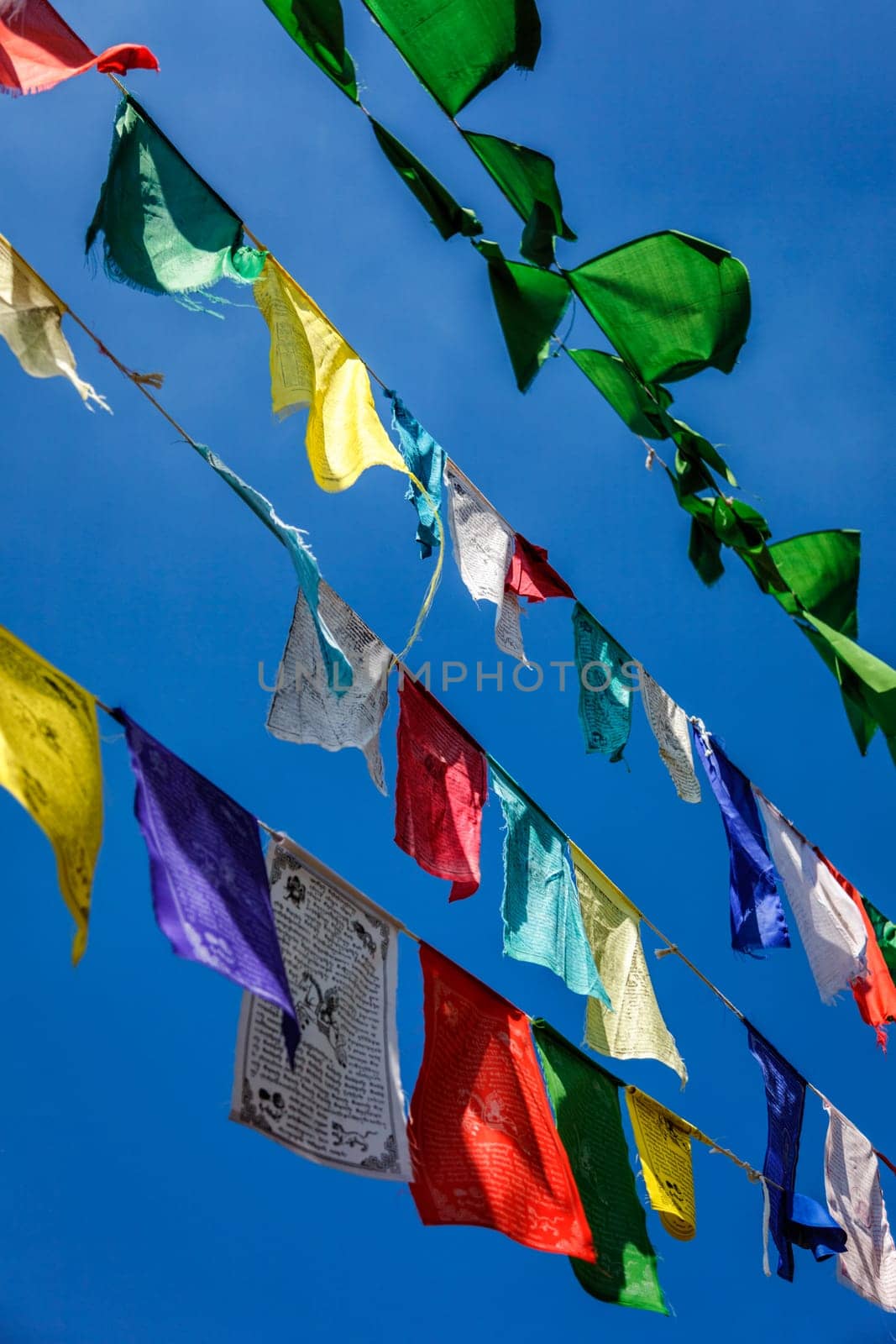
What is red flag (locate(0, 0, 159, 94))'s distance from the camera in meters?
2.56

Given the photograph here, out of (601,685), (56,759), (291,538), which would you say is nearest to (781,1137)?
(601,685)

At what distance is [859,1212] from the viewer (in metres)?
5.07

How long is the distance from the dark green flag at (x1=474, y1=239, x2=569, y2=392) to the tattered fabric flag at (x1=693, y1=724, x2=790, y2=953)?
2268 millimetres

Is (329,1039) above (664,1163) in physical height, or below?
below

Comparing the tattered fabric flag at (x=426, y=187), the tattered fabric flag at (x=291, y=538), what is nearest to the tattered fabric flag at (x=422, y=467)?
the tattered fabric flag at (x=291, y=538)

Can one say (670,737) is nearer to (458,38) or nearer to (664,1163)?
(664,1163)

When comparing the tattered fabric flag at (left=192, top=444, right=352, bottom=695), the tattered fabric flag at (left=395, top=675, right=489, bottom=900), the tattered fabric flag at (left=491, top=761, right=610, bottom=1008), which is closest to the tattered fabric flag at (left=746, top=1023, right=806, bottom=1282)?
the tattered fabric flag at (left=491, top=761, right=610, bottom=1008)

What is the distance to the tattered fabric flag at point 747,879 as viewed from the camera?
4.61 m

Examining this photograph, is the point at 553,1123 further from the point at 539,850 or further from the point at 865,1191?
the point at 865,1191

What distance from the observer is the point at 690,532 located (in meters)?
3.81

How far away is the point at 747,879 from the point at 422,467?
203cm

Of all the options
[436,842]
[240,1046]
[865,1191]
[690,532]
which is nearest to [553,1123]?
[436,842]

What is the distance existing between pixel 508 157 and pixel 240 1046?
2.01 metres

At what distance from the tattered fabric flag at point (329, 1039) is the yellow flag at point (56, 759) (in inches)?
24.1
